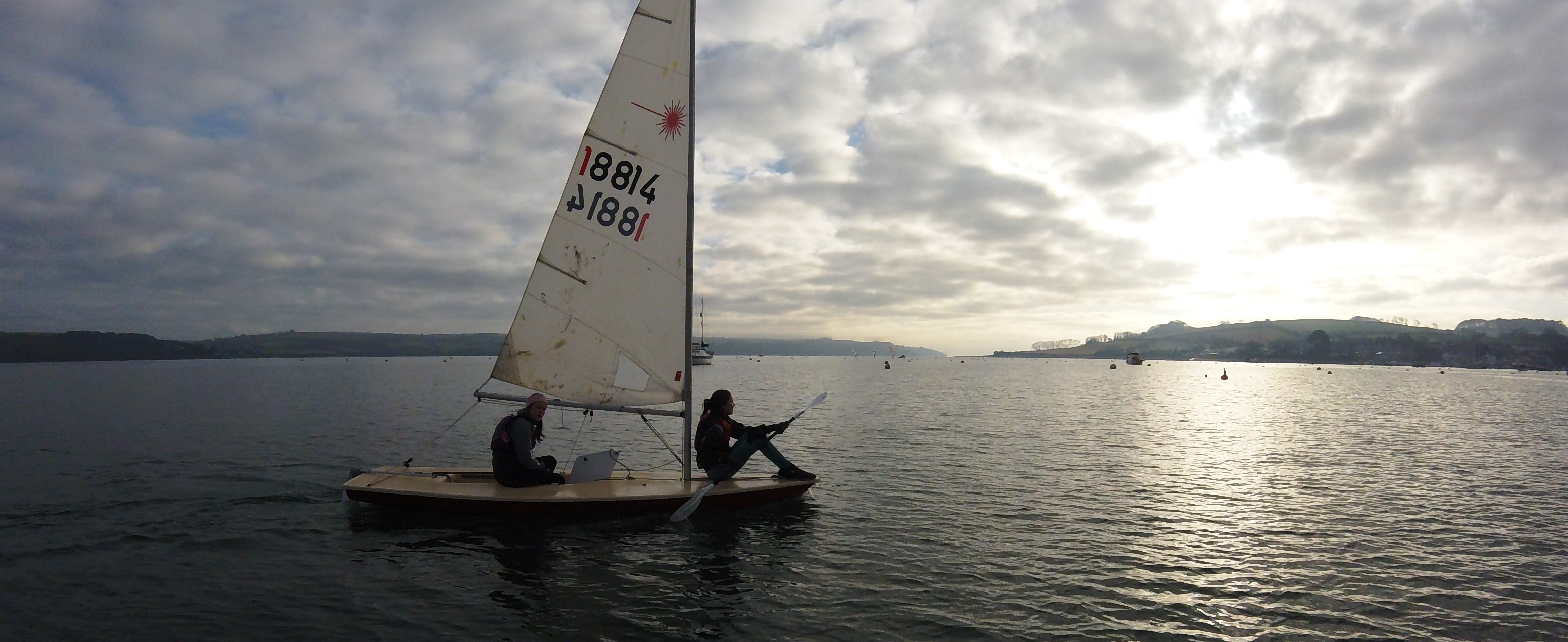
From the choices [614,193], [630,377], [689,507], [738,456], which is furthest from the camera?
[738,456]

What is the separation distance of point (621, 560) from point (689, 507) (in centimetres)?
195

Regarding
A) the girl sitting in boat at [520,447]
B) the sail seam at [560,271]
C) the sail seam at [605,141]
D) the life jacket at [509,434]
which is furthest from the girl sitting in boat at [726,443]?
the sail seam at [605,141]

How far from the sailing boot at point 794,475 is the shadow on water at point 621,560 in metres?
0.83

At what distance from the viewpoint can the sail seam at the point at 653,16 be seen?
13297 mm

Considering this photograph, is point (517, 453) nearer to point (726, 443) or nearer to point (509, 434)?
point (509, 434)

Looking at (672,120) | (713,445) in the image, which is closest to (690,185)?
(672,120)

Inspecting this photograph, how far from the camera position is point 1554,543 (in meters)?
14.2

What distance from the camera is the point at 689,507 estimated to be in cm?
1384

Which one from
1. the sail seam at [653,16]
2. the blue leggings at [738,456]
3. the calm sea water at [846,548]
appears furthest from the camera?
the blue leggings at [738,456]

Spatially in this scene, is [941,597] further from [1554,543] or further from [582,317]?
[1554,543]

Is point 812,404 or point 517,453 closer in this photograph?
point 517,453

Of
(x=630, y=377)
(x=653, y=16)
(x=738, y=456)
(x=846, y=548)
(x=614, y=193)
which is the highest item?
(x=653, y=16)

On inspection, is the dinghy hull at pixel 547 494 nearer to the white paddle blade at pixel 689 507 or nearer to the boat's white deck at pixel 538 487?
the boat's white deck at pixel 538 487

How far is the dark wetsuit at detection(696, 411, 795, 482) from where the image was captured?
14836 mm
